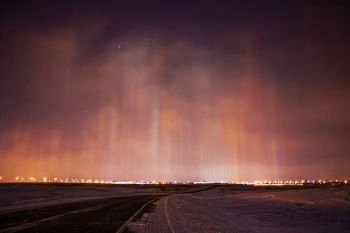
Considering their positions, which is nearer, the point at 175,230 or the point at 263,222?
the point at 175,230

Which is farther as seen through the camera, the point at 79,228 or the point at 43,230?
the point at 79,228

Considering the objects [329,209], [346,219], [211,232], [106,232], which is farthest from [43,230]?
[329,209]

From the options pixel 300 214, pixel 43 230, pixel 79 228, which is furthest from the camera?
pixel 300 214

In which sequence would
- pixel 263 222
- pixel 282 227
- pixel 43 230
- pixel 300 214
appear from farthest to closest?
pixel 300 214, pixel 263 222, pixel 282 227, pixel 43 230

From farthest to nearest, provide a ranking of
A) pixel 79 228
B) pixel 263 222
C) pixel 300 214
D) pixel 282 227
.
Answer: pixel 300 214 < pixel 263 222 < pixel 282 227 < pixel 79 228

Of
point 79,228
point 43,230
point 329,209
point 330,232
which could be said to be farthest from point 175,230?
point 329,209

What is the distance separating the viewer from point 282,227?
19156 millimetres

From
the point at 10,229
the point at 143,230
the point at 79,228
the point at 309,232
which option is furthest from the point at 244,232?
the point at 10,229

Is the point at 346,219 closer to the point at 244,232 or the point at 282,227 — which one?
the point at 282,227

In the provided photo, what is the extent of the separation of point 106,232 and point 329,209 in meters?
15.6

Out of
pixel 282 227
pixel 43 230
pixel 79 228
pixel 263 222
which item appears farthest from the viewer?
pixel 263 222

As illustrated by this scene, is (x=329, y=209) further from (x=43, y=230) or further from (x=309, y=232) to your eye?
(x=43, y=230)

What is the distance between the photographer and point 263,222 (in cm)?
2191

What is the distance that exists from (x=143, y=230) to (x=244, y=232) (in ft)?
15.0
